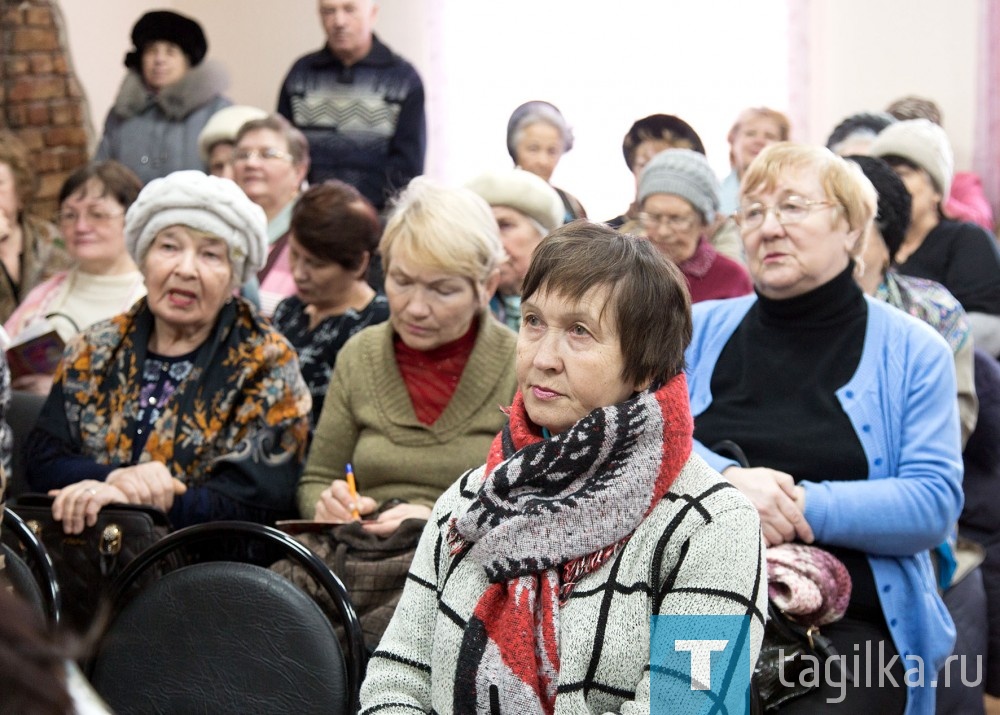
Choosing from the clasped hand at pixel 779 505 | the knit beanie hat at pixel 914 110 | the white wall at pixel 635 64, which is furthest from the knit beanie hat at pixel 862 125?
the clasped hand at pixel 779 505

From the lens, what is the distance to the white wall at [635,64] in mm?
6371

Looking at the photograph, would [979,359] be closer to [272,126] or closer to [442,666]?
[442,666]

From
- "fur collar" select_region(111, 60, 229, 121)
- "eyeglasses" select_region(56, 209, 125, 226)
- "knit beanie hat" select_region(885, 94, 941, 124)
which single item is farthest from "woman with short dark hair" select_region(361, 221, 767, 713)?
"knit beanie hat" select_region(885, 94, 941, 124)

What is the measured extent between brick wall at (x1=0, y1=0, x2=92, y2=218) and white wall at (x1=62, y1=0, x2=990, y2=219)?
0.63ft

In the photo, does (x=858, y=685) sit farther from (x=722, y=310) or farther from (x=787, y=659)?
(x=722, y=310)

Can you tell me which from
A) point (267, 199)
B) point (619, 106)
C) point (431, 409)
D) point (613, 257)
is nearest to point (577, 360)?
point (613, 257)

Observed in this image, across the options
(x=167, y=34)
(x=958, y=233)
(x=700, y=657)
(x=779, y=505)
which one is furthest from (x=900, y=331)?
(x=167, y=34)

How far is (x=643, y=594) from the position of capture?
1519 millimetres

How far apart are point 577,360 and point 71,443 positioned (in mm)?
1419

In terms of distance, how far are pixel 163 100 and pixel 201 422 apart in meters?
2.83

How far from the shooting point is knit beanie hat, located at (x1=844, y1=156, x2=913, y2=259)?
2738 millimetres

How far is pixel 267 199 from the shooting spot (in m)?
4.07

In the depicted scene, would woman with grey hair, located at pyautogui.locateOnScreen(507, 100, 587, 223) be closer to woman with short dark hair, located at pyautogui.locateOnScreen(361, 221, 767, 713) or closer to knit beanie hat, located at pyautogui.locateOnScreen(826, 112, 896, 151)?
knit beanie hat, located at pyautogui.locateOnScreen(826, 112, 896, 151)

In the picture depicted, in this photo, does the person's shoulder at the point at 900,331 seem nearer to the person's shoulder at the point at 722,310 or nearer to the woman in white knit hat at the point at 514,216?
the person's shoulder at the point at 722,310
